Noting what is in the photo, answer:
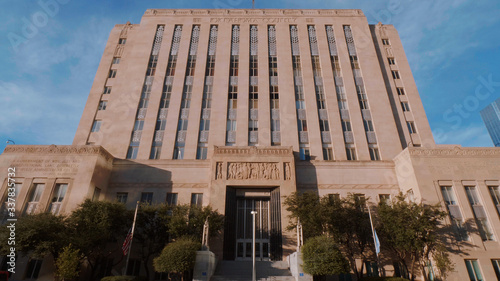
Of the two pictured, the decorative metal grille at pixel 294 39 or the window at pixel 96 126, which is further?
Result: the decorative metal grille at pixel 294 39

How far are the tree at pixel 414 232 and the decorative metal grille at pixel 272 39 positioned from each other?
31113 mm

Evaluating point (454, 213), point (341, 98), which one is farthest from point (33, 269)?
point (341, 98)

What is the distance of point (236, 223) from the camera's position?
33281 millimetres

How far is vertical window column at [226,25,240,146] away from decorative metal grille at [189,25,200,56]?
6.23 metres

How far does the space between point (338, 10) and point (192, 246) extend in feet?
161

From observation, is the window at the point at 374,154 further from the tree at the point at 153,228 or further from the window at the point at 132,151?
the window at the point at 132,151

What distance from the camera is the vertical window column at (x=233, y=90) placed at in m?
40.3

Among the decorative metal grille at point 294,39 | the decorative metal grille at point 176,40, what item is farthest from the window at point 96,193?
the decorative metal grille at point 294,39

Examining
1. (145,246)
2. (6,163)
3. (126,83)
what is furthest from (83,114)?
(145,246)

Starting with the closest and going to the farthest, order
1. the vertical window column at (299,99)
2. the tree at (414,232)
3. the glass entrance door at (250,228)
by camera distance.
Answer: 1. the tree at (414,232)
2. the glass entrance door at (250,228)
3. the vertical window column at (299,99)

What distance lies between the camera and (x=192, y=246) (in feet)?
78.5

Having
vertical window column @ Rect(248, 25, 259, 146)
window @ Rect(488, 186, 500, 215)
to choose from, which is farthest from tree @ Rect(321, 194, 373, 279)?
vertical window column @ Rect(248, 25, 259, 146)

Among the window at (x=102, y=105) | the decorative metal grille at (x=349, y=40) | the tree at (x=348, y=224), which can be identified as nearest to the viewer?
the tree at (x=348, y=224)

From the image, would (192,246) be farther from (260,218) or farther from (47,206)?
(47,206)
